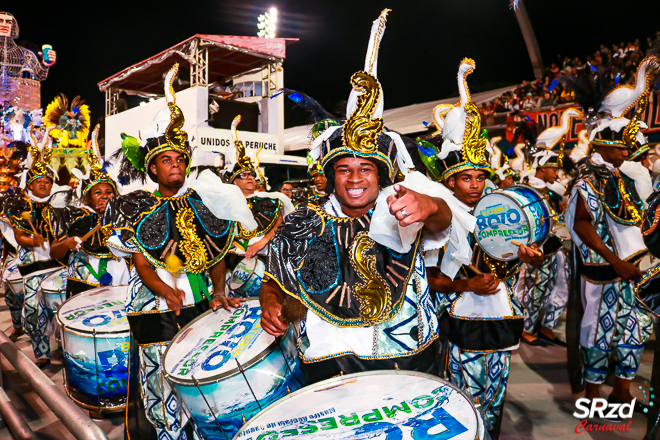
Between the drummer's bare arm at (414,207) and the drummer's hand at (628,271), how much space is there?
7.90ft

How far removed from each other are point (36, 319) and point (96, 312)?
100 inches

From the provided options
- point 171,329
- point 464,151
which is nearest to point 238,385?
point 171,329

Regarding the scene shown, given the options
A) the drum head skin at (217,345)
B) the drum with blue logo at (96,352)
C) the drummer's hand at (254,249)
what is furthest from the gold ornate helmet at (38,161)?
the drum head skin at (217,345)

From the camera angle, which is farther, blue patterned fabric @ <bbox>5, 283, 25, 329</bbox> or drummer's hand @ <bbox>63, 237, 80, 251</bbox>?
blue patterned fabric @ <bbox>5, 283, 25, 329</bbox>

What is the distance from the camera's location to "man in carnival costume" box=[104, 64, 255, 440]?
9.69 ft

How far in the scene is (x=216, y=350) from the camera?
2203mm

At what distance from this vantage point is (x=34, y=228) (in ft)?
19.4

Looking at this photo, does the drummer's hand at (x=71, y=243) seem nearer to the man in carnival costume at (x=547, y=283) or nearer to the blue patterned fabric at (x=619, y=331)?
the blue patterned fabric at (x=619, y=331)

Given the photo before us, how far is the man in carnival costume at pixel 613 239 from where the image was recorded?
362 centimetres

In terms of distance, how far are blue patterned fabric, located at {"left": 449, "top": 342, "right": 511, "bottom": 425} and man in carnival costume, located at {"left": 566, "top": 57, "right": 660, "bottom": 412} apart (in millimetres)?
1301

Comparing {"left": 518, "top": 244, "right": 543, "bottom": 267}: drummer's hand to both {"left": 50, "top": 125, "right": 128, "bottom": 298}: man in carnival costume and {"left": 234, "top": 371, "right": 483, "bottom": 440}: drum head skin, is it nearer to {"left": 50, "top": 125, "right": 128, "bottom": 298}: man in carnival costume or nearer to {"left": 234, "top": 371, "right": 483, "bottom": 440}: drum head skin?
{"left": 234, "top": 371, "right": 483, "bottom": 440}: drum head skin

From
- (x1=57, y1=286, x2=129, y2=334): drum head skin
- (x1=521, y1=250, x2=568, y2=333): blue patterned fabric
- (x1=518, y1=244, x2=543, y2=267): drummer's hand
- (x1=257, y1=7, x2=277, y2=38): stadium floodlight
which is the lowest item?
(x1=521, y1=250, x2=568, y2=333): blue patterned fabric

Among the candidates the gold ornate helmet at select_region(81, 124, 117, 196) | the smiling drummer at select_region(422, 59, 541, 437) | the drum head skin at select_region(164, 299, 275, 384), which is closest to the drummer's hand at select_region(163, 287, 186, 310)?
the drum head skin at select_region(164, 299, 275, 384)

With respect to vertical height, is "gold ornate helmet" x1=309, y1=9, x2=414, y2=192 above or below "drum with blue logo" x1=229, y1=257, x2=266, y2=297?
above
